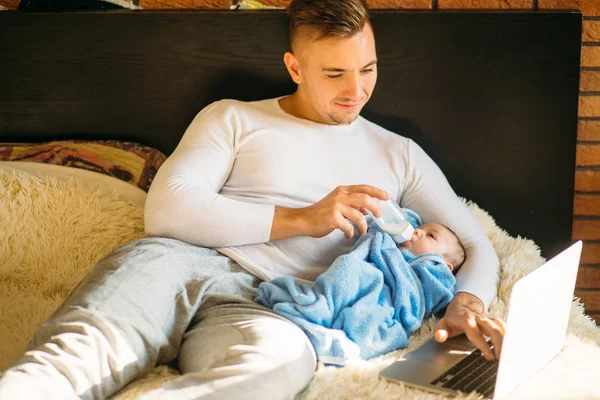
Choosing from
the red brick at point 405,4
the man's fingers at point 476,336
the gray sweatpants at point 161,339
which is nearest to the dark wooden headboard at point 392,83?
the red brick at point 405,4

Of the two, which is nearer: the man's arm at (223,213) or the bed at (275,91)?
the man's arm at (223,213)

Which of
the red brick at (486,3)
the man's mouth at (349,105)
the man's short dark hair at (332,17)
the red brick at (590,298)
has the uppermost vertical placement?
the red brick at (486,3)

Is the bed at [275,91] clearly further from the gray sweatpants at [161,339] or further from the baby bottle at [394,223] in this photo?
the gray sweatpants at [161,339]

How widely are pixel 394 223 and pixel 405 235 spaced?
4 centimetres

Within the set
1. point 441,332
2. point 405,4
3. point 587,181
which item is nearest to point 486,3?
point 405,4

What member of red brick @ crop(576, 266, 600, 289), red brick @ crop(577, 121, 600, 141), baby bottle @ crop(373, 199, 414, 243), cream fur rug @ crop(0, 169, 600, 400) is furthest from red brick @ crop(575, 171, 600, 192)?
baby bottle @ crop(373, 199, 414, 243)

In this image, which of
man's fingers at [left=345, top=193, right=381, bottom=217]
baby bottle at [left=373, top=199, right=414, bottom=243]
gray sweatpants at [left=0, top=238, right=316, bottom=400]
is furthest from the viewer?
baby bottle at [left=373, top=199, right=414, bottom=243]

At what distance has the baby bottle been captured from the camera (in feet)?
5.60

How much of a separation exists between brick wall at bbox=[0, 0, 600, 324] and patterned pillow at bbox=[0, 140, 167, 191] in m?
0.45

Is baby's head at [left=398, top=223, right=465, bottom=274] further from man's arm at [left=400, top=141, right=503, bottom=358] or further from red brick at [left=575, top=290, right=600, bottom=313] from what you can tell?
red brick at [left=575, top=290, right=600, bottom=313]

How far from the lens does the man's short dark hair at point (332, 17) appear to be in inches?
70.5

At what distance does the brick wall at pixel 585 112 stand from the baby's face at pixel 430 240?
2.38ft

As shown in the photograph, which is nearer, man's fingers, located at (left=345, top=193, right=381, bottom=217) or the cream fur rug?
man's fingers, located at (left=345, top=193, right=381, bottom=217)

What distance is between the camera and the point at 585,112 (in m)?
2.25
